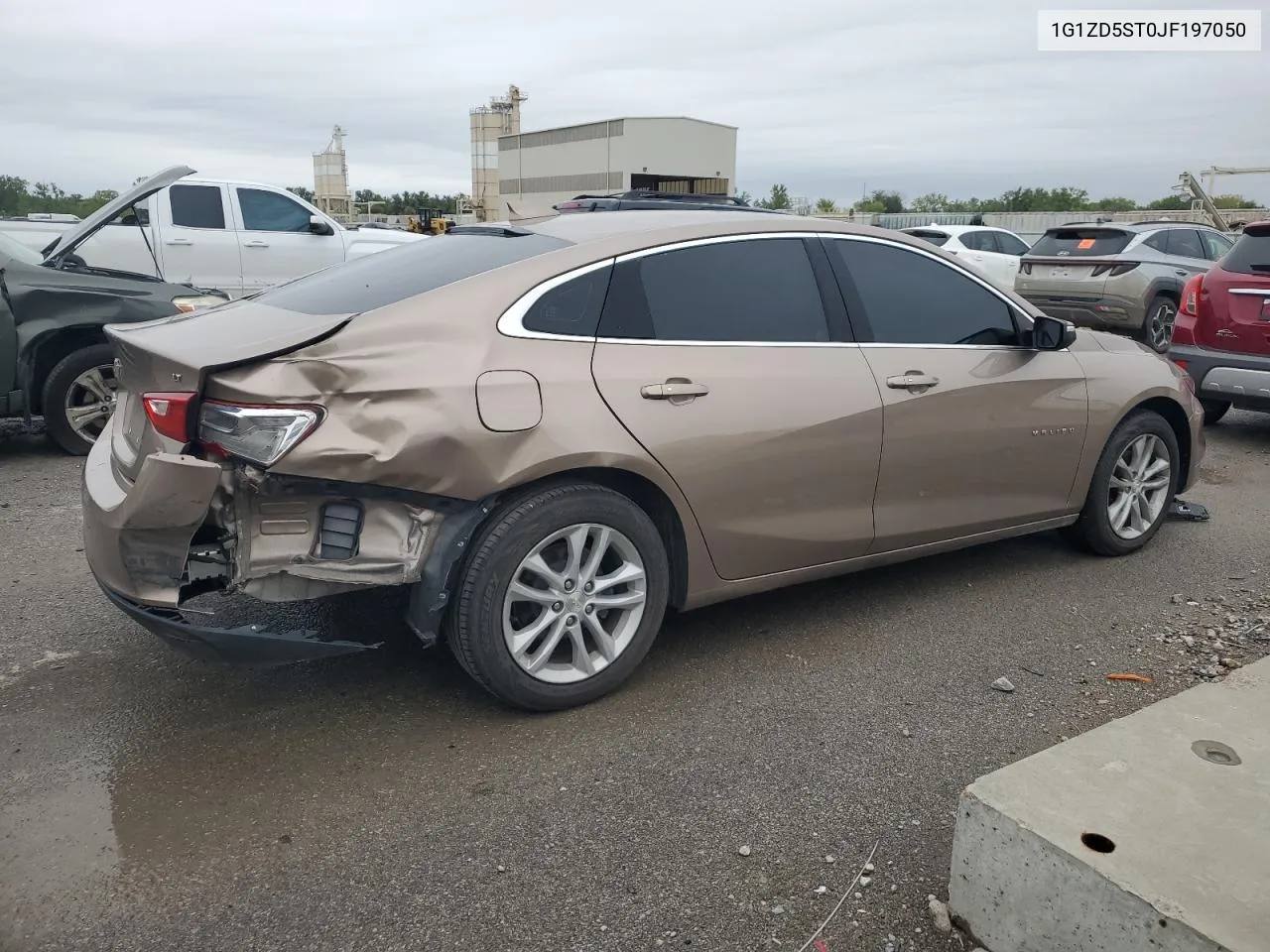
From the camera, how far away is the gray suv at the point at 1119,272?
12.4 meters

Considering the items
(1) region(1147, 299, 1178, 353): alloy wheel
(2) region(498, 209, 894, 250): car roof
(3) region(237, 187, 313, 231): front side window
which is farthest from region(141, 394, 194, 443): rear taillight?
(1) region(1147, 299, 1178, 353): alloy wheel

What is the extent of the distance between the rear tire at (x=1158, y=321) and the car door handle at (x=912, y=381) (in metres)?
9.66

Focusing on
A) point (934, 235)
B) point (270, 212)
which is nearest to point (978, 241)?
point (934, 235)

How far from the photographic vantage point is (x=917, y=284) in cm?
430

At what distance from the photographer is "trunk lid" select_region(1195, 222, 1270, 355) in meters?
7.33

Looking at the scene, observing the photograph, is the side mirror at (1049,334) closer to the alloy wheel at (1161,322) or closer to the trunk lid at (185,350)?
the trunk lid at (185,350)

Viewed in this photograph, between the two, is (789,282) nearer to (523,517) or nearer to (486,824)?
(523,517)

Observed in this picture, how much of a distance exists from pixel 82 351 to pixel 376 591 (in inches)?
178

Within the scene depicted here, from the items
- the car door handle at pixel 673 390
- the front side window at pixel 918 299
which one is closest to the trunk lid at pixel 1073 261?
the front side window at pixel 918 299

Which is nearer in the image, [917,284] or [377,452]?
[377,452]

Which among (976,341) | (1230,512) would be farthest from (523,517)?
(1230,512)

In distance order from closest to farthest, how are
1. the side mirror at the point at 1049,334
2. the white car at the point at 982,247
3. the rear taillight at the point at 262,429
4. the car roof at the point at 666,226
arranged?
the rear taillight at the point at 262,429, the car roof at the point at 666,226, the side mirror at the point at 1049,334, the white car at the point at 982,247

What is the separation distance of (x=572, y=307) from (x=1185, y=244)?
40.1ft

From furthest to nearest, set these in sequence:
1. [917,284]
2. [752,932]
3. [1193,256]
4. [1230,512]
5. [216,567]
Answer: [1193,256], [1230,512], [917,284], [216,567], [752,932]
